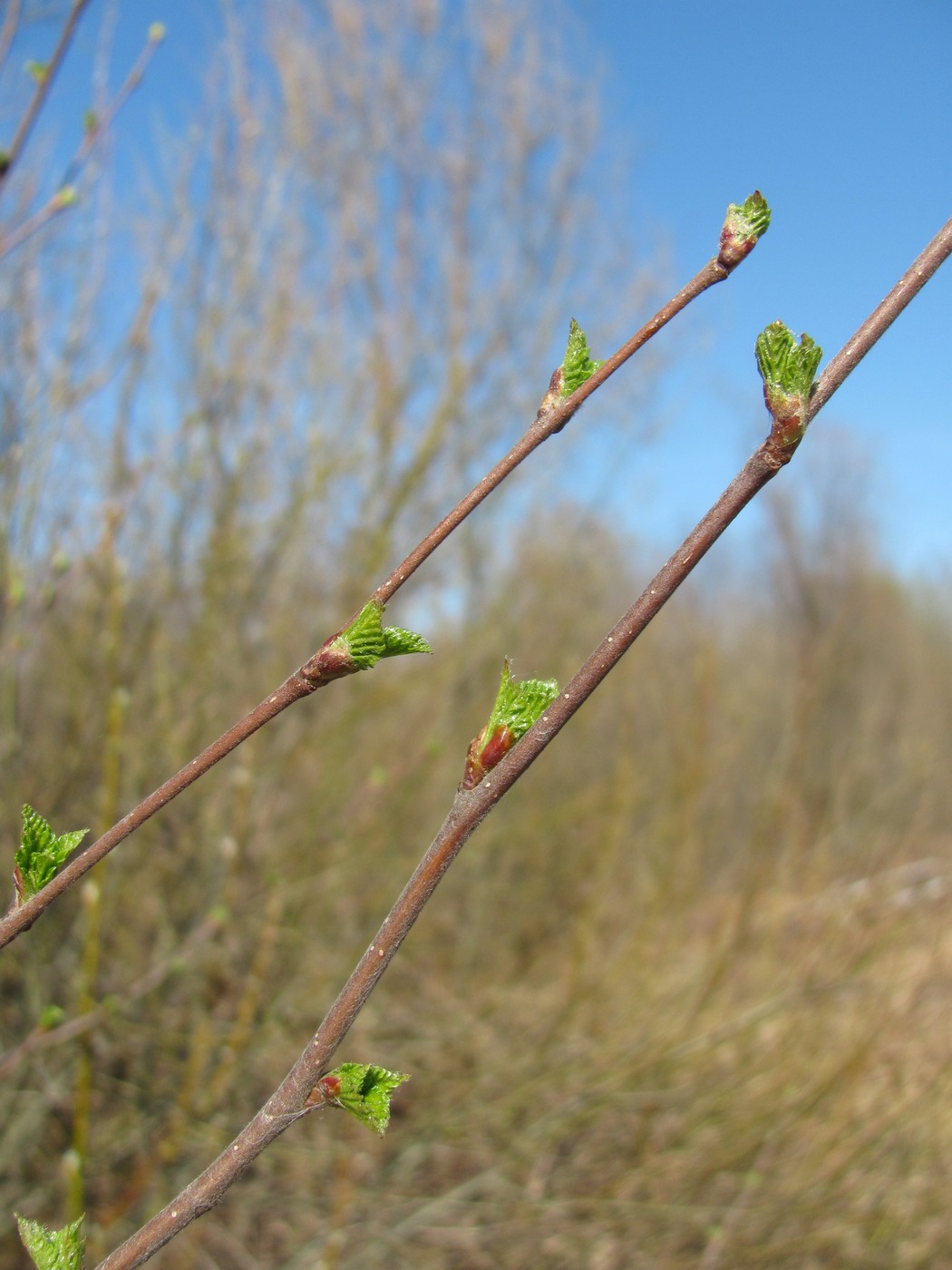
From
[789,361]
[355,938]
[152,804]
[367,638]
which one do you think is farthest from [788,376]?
[355,938]

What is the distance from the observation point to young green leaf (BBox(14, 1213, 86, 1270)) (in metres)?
0.45

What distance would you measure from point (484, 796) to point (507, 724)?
37 millimetres

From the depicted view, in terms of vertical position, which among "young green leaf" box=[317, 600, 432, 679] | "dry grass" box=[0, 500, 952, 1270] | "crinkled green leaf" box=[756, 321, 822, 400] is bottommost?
"dry grass" box=[0, 500, 952, 1270]

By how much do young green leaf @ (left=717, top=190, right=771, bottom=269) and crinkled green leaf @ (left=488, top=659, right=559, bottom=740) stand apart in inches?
8.0

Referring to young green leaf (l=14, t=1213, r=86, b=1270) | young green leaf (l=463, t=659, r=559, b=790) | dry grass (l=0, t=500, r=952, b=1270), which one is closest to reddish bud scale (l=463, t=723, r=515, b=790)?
young green leaf (l=463, t=659, r=559, b=790)

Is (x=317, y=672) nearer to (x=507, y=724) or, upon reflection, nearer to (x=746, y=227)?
(x=507, y=724)

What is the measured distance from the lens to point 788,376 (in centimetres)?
43

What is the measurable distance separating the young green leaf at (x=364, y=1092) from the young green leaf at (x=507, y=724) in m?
0.14

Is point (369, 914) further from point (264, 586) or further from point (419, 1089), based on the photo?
point (264, 586)

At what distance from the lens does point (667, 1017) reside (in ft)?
9.08

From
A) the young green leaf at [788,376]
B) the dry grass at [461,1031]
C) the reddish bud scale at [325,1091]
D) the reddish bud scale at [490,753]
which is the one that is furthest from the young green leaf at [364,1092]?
the dry grass at [461,1031]

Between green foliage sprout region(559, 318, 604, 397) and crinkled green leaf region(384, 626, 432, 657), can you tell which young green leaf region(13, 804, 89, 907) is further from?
green foliage sprout region(559, 318, 604, 397)

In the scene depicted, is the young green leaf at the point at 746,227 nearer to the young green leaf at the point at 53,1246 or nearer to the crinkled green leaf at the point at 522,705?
the crinkled green leaf at the point at 522,705

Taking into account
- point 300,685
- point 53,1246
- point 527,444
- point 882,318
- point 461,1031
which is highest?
point 882,318
